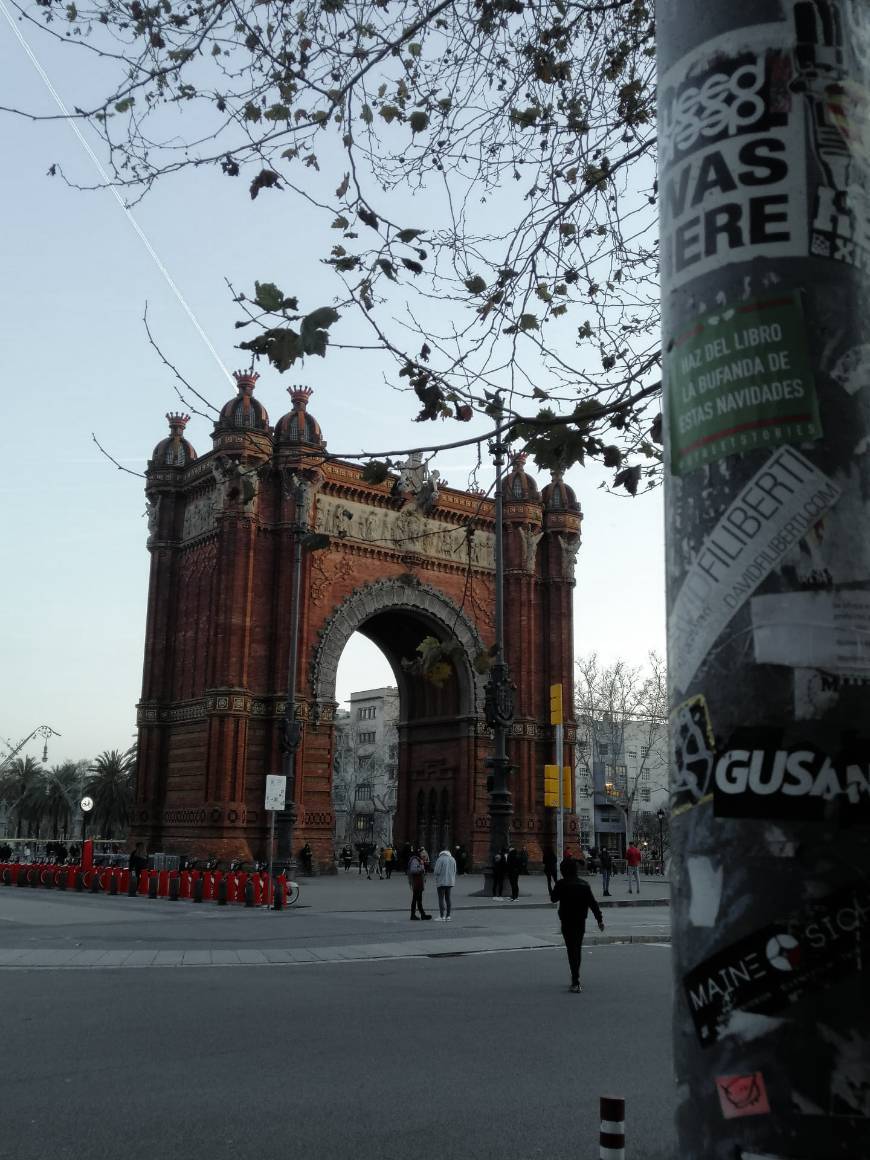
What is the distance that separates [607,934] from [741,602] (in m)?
19.7

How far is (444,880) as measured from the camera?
22.2 m

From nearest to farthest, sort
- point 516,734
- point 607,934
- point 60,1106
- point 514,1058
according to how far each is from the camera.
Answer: point 60,1106 < point 514,1058 < point 607,934 < point 516,734

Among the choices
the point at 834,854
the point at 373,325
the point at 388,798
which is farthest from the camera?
the point at 388,798

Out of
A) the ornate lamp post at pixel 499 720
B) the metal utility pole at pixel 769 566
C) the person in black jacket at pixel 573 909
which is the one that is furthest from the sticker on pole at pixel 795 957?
the ornate lamp post at pixel 499 720

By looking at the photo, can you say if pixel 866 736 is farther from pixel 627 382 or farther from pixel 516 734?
pixel 516 734

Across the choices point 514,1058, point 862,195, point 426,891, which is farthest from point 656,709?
point 862,195

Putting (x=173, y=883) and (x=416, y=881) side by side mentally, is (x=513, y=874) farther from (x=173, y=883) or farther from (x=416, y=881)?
(x=173, y=883)

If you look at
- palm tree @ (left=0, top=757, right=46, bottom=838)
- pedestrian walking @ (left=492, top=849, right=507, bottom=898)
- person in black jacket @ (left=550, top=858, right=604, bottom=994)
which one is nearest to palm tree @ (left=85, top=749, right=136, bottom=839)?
palm tree @ (left=0, top=757, right=46, bottom=838)

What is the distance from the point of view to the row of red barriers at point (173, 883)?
25250 millimetres

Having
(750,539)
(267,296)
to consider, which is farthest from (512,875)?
(750,539)

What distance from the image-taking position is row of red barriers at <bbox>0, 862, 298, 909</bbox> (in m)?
25.2

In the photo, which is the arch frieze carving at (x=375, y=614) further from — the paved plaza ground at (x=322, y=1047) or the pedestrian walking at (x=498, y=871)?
the paved plaza ground at (x=322, y=1047)

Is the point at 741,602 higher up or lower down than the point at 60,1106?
higher up

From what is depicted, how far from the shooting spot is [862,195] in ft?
7.46
